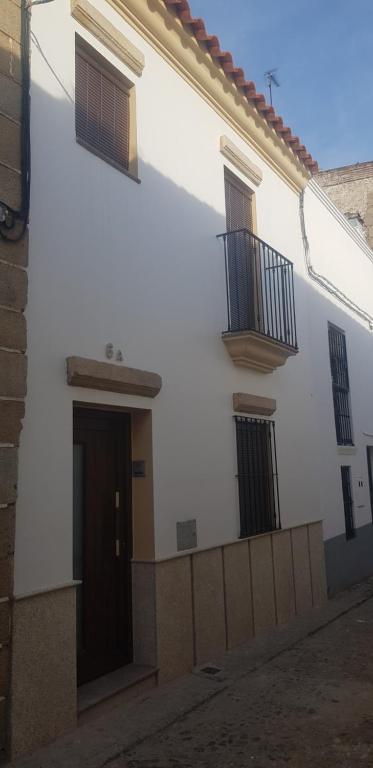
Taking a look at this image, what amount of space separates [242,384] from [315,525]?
2573 mm

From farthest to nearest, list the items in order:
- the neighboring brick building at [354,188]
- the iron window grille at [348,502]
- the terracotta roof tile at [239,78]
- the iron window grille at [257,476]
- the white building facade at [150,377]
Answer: the neighboring brick building at [354,188] → the iron window grille at [348,502] → the iron window grille at [257,476] → the terracotta roof tile at [239,78] → the white building facade at [150,377]

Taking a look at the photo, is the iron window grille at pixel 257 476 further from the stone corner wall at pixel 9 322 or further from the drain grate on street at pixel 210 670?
the stone corner wall at pixel 9 322

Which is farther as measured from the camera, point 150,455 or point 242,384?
point 242,384

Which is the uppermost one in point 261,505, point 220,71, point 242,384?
point 220,71

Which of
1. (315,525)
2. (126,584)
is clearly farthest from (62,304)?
(315,525)

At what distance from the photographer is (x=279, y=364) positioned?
23.7ft

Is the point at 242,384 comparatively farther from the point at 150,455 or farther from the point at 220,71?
the point at 220,71

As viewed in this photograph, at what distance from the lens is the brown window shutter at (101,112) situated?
4.93 m

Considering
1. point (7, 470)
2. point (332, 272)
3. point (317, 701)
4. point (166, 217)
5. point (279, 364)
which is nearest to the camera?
point (7, 470)

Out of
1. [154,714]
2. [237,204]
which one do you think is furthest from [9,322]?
[237,204]

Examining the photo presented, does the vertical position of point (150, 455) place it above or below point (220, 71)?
below

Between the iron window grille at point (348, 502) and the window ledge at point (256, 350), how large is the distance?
3.44 m

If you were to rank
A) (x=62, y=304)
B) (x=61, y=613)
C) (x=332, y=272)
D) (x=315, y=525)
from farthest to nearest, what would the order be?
(x=332, y=272) < (x=315, y=525) < (x=62, y=304) < (x=61, y=613)

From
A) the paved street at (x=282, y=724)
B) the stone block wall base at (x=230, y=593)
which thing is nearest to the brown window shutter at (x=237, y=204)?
the stone block wall base at (x=230, y=593)
